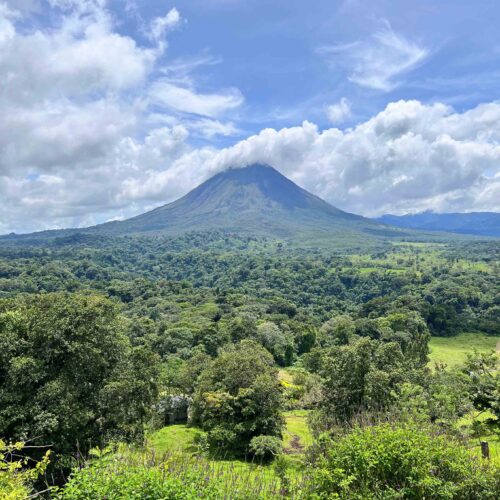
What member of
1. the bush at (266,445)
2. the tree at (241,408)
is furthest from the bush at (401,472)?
the tree at (241,408)

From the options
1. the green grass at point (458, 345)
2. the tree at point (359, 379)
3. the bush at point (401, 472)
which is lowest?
the green grass at point (458, 345)

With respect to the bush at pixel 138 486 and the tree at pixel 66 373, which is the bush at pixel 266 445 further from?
the bush at pixel 138 486

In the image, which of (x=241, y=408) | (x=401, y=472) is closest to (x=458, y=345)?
(x=241, y=408)

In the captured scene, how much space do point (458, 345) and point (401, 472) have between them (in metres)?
56.0

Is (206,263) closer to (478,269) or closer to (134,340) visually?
(478,269)

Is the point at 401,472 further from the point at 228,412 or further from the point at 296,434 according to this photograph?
the point at 296,434

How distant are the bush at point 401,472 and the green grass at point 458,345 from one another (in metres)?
44.2

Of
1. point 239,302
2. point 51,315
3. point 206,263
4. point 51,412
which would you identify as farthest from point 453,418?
point 206,263

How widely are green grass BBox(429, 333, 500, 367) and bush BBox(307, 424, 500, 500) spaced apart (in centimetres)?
4419

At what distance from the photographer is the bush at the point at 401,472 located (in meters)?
8.50

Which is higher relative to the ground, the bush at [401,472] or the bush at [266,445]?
the bush at [401,472]

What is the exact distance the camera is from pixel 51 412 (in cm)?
1466

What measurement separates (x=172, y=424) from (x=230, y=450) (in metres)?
6.60

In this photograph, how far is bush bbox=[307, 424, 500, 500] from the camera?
850 cm
